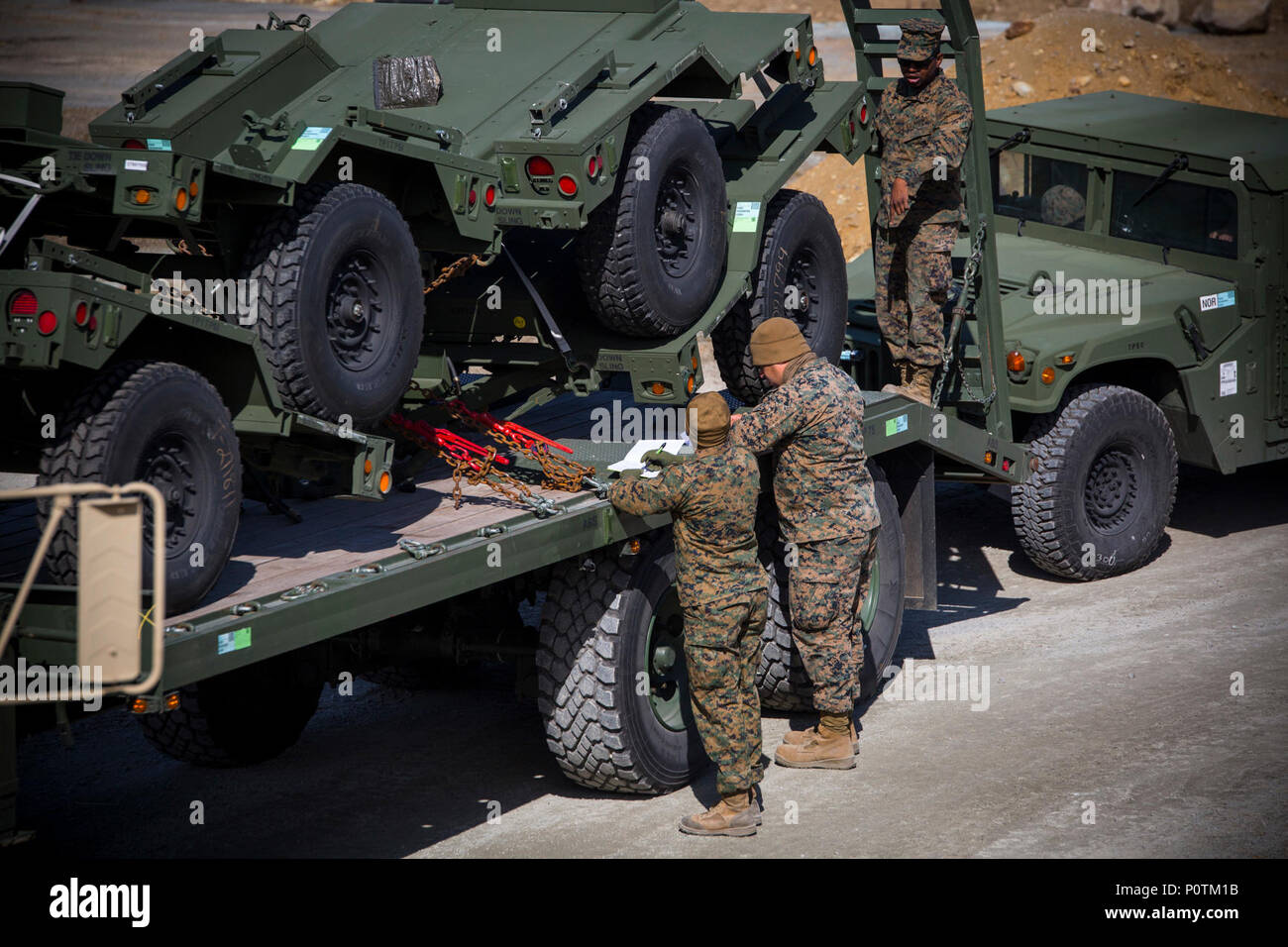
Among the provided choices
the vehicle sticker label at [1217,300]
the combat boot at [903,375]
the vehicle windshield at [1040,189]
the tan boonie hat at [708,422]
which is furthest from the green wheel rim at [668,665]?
the vehicle windshield at [1040,189]

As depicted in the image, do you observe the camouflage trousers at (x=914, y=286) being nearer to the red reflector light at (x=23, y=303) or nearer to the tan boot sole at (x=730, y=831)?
the tan boot sole at (x=730, y=831)

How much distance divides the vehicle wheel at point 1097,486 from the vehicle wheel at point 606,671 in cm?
340

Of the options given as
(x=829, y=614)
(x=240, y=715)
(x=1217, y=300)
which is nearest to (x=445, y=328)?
(x=240, y=715)

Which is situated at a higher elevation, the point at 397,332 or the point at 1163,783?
the point at 397,332

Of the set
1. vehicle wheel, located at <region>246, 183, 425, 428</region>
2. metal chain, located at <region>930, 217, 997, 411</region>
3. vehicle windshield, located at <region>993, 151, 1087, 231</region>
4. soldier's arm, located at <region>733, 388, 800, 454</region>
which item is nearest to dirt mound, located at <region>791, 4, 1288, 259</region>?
vehicle windshield, located at <region>993, 151, 1087, 231</region>

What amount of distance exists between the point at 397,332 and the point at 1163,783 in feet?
10.8

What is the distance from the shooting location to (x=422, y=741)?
758cm

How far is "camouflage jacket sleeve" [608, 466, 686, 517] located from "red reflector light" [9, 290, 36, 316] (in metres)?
2.20

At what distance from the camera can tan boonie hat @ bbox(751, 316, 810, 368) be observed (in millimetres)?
6801

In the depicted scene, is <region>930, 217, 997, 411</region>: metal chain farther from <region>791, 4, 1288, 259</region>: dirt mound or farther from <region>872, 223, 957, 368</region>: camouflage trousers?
<region>791, 4, 1288, 259</region>: dirt mound

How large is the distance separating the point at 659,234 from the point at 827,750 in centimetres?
212

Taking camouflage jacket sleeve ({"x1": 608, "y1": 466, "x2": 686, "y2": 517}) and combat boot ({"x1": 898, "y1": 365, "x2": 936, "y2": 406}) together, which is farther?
combat boot ({"x1": 898, "y1": 365, "x2": 936, "y2": 406})

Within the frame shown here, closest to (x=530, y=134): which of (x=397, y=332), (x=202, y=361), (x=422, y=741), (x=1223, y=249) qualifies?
(x=397, y=332)
